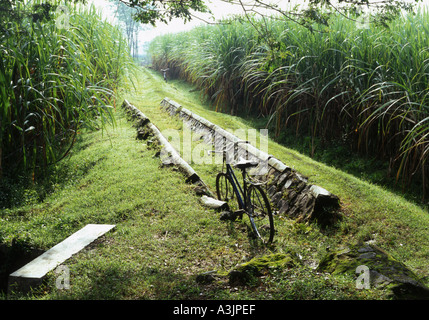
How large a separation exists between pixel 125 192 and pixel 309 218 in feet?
7.71

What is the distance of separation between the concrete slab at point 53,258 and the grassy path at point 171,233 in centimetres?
9

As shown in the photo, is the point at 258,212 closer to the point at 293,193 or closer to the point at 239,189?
the point at 239,189

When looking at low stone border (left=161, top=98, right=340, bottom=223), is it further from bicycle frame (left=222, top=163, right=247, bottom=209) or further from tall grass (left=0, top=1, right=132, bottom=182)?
tall grass (left=0, top=1, right=132, bottom=182)

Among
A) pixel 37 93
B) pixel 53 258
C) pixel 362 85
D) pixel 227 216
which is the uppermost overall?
pixel 362 85

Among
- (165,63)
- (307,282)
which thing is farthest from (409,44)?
(165,63)

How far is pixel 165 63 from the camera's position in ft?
64.1

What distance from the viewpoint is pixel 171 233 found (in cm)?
395

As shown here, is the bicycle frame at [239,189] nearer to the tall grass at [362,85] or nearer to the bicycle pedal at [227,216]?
the bicycle pedal at [227,216]

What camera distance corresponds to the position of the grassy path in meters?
2.86

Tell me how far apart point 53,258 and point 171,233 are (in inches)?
44.7

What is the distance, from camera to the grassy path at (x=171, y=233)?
2859 mm

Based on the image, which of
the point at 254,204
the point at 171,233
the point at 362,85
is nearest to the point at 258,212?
the point at 254,204

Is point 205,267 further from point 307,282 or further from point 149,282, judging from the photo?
point 307,282

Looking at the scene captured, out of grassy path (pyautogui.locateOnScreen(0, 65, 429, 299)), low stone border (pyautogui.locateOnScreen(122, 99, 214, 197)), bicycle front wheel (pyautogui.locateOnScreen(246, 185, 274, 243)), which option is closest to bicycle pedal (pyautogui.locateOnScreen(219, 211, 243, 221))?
grassy path (pyautogui.locateOnScreen(0, 65, 429, 299))
